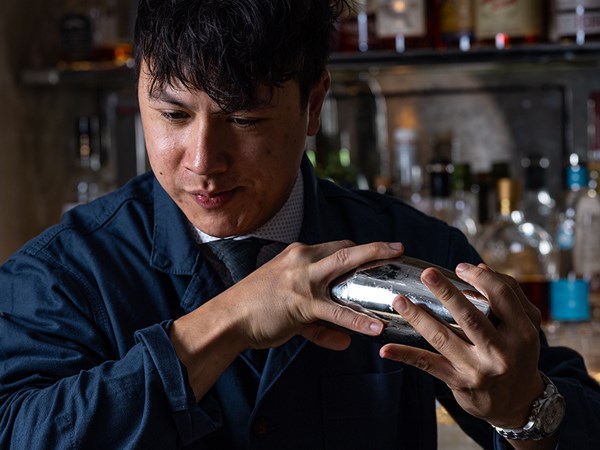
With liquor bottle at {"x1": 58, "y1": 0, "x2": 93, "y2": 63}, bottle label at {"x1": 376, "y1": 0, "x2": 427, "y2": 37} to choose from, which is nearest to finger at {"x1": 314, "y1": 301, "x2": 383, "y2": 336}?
bottle label at {"x1": 376, "y1": 0, "x2": 427, "y2": 37}

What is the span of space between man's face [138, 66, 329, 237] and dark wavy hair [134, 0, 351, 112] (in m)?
0.02

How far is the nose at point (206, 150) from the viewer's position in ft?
3.88

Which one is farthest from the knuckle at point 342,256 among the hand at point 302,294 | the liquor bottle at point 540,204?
the liquor bottle at point 540,204

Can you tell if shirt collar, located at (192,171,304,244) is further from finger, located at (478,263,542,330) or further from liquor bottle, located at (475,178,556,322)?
liquor bottle, located at (475,178,556,322)

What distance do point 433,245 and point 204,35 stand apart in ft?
1.40

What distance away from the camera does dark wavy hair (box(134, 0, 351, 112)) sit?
1188 mm

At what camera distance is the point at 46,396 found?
117 cm

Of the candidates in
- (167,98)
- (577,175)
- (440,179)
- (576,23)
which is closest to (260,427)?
(167,98)

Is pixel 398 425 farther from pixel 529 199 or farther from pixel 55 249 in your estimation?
pixel 529 199

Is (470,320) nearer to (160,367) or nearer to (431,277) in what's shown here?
(431,277)

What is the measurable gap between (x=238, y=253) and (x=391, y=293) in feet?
0.93

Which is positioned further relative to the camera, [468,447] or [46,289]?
[468,447]

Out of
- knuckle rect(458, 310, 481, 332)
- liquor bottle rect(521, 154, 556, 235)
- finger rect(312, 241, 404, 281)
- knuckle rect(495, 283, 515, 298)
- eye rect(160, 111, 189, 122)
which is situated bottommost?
liquor bottle rect(521, 154, 556, 235)

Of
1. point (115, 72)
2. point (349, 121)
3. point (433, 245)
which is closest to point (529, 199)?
point (349, 121)
